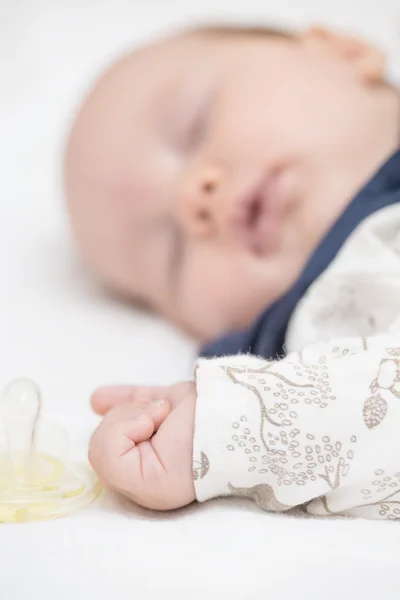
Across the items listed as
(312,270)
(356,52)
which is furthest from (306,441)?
(356,52)

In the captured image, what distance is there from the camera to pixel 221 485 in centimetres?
64

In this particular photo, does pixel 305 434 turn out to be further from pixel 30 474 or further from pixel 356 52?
pixel 356 52

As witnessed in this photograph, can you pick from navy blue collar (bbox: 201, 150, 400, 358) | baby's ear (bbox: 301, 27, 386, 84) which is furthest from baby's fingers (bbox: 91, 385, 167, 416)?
baby's ear (bbox: 301, 27, 386, 84)

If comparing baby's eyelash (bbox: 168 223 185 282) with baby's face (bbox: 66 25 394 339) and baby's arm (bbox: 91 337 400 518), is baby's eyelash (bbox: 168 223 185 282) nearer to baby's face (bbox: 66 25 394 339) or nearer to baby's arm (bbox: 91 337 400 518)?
baby's face (bbox: 66 25 394 339)

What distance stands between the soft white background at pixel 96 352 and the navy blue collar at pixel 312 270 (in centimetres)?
9

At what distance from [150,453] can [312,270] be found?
0.41m

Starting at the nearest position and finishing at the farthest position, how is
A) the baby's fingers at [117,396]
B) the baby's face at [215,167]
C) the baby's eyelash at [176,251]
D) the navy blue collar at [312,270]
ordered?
the baby's fingers at [117,396]
the navy blue collar at [312,270]
the baby's face at [215,167]
the baby's eyelash at [176,251]

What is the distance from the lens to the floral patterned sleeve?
0.63 metres

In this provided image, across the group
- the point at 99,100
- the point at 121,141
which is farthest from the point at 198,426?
the point at 99,100

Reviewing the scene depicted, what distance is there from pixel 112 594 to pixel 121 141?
84 centimetres

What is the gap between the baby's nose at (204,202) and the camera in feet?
3.63

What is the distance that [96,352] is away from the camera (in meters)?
1.10

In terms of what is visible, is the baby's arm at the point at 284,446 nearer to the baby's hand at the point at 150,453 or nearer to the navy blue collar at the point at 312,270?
the baby's hand at the point at 150,453

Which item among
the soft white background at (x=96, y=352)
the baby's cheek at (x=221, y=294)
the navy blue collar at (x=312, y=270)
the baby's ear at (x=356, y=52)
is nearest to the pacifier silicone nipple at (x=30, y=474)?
the soft white background at (x=96, y=352)
